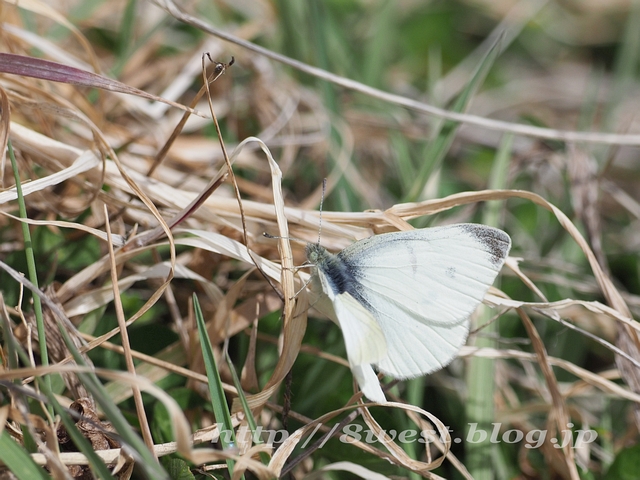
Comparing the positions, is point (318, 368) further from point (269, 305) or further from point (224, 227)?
point (224, 227)

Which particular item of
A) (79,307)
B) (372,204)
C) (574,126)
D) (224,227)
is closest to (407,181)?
(372,204)

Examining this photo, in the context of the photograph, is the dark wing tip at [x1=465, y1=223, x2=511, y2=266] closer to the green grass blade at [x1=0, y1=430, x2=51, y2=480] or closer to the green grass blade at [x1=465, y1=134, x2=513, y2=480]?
the green grass blade at [x1=465, y1=134, x2=513, y2=480]

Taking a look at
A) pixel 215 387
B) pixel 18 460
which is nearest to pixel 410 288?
pixel 215 387

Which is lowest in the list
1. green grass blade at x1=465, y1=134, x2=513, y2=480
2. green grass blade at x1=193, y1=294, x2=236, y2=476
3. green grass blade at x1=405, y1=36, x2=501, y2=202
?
green grass blade at x1=465, y1=134, x2=513, y2=480

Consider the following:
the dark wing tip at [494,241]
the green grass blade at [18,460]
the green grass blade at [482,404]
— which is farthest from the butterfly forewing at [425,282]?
the green grass blade at [18,460]

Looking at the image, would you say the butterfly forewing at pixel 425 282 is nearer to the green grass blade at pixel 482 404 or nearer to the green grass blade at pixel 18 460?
the green grass blade at pixel 482 404

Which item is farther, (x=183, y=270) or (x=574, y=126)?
(x=574, y=126)

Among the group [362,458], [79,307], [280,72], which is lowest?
[362,458]

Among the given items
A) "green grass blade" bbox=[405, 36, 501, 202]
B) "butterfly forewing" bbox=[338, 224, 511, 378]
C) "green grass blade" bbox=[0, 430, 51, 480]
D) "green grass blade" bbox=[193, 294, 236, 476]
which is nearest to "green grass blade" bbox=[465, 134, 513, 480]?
"butterfly forewing" bbox=[338, 224, 511, 378]
